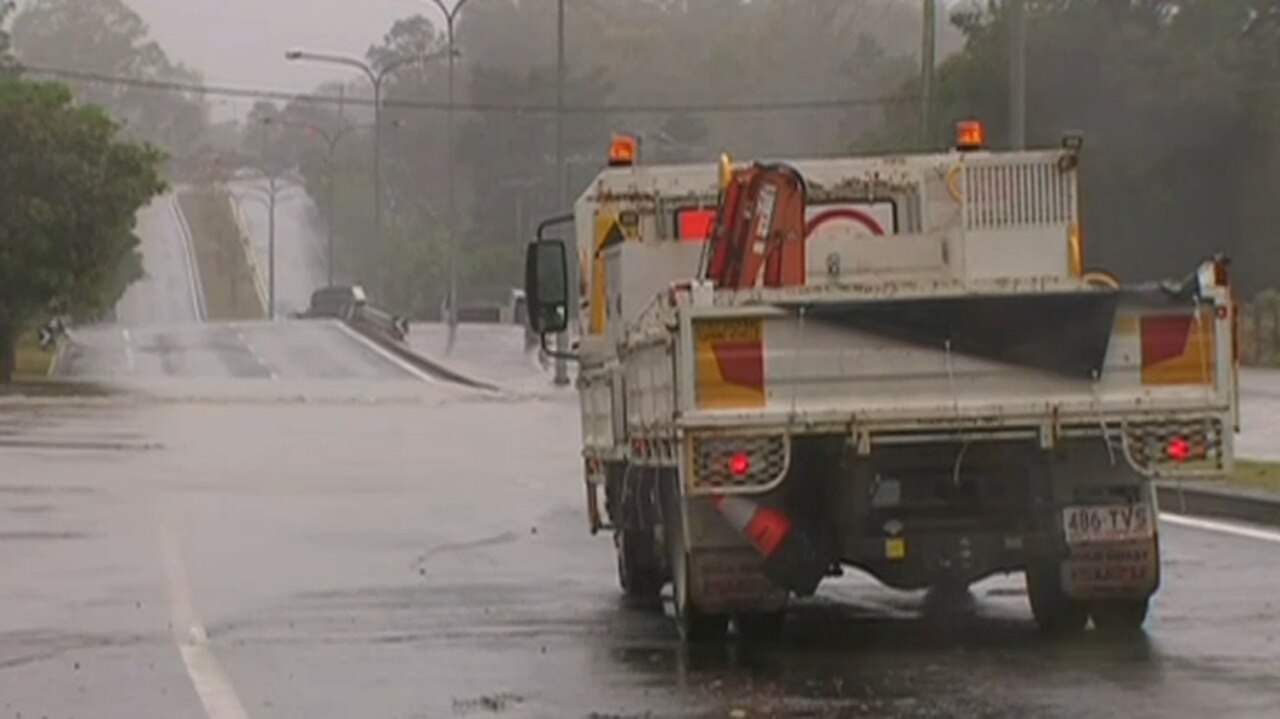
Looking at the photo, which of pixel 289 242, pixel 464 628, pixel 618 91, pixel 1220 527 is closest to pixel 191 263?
pixel 289 242

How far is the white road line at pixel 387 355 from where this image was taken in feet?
205

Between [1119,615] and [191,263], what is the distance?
140 meters

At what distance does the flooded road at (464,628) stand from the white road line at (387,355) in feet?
117

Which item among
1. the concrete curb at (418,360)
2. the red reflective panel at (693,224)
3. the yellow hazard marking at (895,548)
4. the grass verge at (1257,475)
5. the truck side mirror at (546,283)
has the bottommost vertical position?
the concrete curb at (418,360)

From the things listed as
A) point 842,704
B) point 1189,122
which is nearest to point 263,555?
point 842,704

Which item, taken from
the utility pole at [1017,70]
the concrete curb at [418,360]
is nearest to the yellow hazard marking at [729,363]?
the utility pole at [1017,70]

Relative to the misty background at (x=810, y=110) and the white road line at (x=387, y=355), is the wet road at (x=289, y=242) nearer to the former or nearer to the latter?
the misty background at (x=810, y=110)

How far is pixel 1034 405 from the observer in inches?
490

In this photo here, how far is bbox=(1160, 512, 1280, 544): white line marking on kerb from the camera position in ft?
64.5

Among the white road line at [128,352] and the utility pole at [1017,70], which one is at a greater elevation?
the utility pole at [1017,70]

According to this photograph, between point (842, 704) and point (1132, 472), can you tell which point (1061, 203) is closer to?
point (1132, 472)

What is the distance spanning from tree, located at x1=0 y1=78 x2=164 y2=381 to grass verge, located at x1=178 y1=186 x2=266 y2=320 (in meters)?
64.6

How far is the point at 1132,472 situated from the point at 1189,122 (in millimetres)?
59007

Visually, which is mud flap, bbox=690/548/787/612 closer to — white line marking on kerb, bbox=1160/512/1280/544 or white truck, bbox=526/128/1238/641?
white truck, bbox=526/128/1238/641
